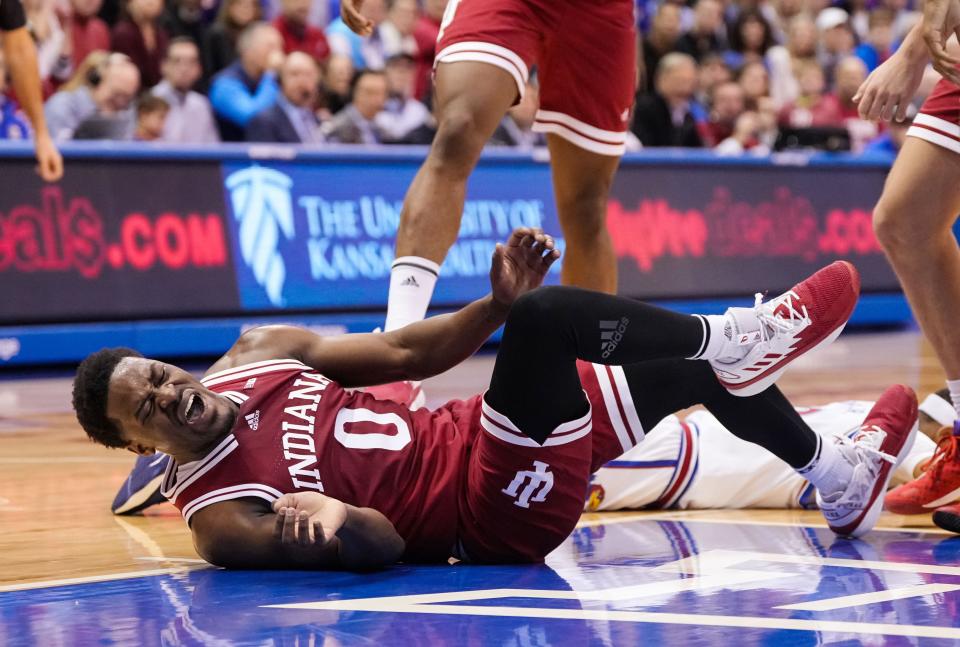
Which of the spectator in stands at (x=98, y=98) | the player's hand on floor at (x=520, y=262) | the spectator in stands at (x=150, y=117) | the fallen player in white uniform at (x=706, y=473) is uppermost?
the player's hand on floor at (x=520, y=262)

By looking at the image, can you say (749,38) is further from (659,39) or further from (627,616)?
(627,616)

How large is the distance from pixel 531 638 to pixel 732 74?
11.0m

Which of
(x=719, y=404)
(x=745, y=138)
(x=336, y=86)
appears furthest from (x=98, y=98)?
(x=719, y=404)

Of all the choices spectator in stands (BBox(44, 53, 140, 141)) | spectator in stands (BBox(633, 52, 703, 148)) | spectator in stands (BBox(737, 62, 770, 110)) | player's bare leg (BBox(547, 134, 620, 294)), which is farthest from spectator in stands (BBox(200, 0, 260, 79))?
player's bare leg (BBox(547, 134, 620, 294))

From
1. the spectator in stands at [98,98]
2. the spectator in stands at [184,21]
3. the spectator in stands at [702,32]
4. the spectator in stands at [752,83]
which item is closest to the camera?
the spectator in stands at [98,98]

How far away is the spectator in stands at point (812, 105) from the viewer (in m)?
13.5

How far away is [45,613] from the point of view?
2965 mm

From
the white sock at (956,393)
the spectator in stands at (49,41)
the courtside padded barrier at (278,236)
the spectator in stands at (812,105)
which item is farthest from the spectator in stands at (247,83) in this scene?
the white sock at (956,393)

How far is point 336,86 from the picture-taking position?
1075 centimetres

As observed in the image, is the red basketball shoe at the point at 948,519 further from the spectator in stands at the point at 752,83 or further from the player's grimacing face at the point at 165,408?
the spectator in stands at the point at 752,83

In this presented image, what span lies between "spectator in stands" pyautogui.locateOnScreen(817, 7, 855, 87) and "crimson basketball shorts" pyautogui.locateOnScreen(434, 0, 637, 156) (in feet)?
33.8

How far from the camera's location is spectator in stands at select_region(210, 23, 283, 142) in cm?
1008

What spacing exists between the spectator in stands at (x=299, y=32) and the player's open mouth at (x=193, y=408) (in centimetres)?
804

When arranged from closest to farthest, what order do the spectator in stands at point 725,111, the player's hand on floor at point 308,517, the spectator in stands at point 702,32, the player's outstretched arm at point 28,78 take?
the player's hand on floor at point 308,517 → the player's outstretched arm at point 28,78 → the spectator in stands at point 725,111 → the spectator in stands at point 702,32
